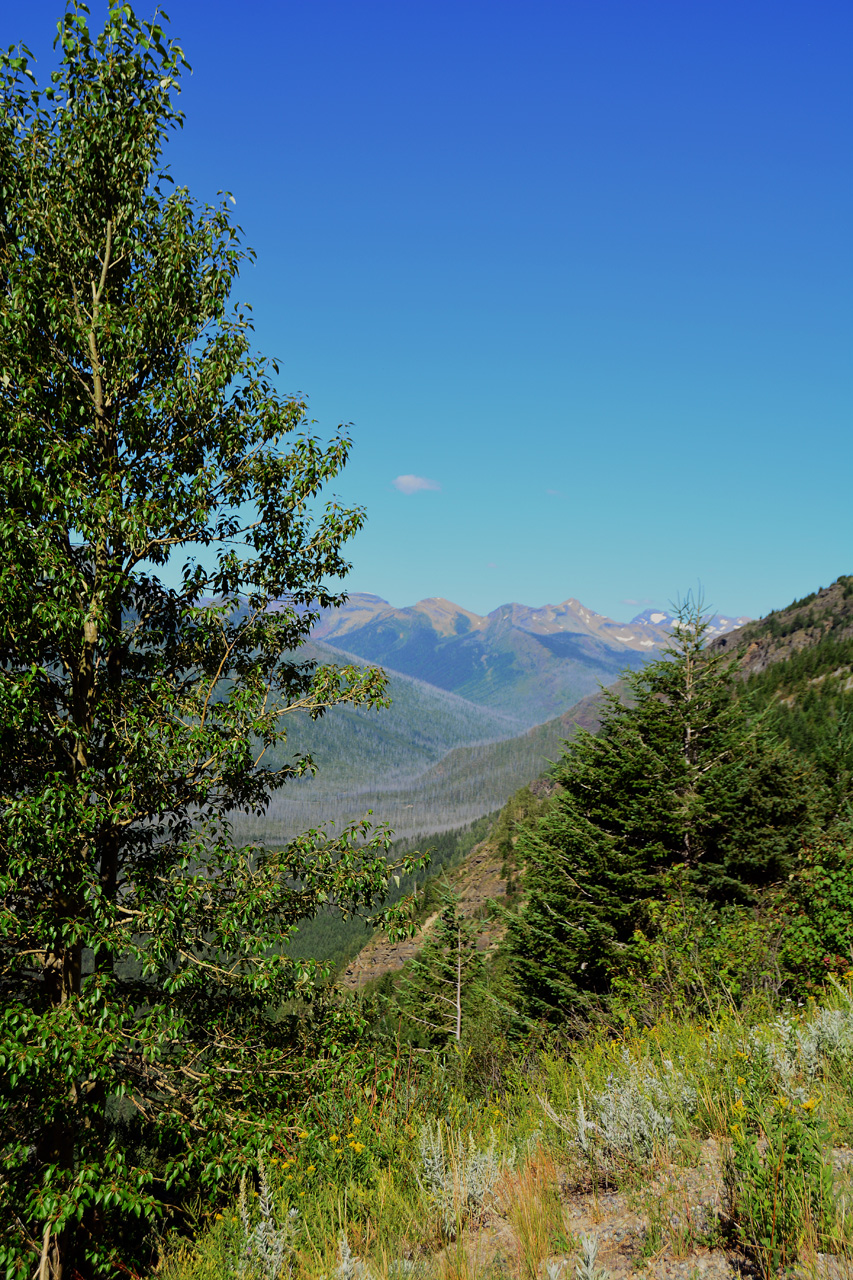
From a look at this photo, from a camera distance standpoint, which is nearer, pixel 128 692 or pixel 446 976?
pixel 128 692

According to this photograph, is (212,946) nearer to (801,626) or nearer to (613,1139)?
(613,1139)

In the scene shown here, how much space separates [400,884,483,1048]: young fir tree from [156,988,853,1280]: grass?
81.8 feet

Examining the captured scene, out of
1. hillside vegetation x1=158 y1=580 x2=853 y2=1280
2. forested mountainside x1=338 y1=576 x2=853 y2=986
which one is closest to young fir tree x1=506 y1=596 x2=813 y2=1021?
forested mountainside x1=338 y1=576 x2=853 y2=986

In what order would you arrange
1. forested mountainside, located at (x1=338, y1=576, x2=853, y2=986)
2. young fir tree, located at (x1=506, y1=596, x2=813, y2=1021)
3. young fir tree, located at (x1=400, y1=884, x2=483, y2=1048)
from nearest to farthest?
young fir tree, located at (x1=506, y1=596, x2=813, y2=1021)
forested mountainside, located at (x1=338, y1=576, x2=853, y2=986)
young fir tree, located at (x1=400, y1=884, x2=483, y2=1048)

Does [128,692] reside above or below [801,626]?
below

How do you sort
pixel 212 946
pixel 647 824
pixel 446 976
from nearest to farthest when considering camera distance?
pixel 212 946 < pixel 647 824 < pixel 446 976

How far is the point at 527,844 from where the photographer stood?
23812 mm

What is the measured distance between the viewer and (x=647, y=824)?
66.1ft

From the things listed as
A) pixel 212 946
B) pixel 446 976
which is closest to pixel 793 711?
pixel 446 976

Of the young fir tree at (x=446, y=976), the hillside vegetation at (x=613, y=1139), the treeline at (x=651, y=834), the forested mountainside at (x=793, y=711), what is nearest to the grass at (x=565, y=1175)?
the hillside vegetation at (x=613, y=1139)

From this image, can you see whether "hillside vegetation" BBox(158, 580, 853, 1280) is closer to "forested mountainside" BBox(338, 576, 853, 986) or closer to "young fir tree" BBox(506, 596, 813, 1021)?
"young fir tree" BBox(506, 596, 813, 1021)

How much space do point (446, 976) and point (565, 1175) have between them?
35.0m

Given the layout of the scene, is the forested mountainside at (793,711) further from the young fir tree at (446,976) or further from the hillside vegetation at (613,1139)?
the hillside vegetation at (613,1139)

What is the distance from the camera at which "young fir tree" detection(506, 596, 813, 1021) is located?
20219mm
